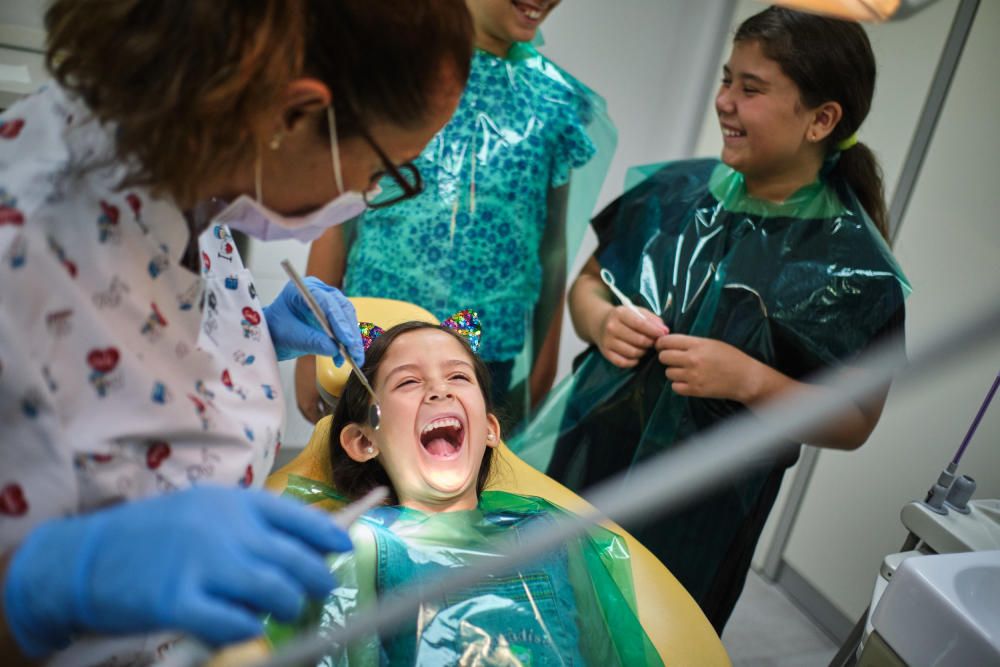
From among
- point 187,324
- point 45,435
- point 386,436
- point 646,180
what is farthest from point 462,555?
point 646,180

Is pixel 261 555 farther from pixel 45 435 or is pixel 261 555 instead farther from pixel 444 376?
pixel 444 376

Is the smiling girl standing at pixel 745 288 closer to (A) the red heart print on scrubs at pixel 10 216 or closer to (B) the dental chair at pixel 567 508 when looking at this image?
(B) the dental chair at pixel 567 508

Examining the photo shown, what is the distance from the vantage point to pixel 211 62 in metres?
0.62

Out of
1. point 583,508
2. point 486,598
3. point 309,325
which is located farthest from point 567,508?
point 309,325

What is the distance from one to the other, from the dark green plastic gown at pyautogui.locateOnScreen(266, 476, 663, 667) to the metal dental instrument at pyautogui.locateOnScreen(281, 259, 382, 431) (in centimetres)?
18

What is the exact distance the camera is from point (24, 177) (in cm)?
63

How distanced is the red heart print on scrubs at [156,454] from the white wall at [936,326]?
5.65 feet

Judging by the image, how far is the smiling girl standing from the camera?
1.49 meters

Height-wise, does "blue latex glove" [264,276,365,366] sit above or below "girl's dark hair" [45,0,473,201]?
below

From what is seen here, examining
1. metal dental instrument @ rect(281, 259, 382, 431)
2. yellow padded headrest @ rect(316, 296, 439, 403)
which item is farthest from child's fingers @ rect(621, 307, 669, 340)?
metal dental instrument @ rect(281, 259, 382, 431)

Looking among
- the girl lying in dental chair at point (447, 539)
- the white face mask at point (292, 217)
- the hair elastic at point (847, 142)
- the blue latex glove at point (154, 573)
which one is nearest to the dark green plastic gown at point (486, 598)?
the girl lying in dental chair at point (447, 539)

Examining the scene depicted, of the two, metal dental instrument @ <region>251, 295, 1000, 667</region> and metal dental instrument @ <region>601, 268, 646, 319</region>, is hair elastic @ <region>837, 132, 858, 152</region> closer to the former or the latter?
metal dental instrument @ <region>251, 295, 1000, 667</region>

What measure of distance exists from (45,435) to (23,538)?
0.28ft

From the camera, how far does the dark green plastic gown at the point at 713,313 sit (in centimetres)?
149
